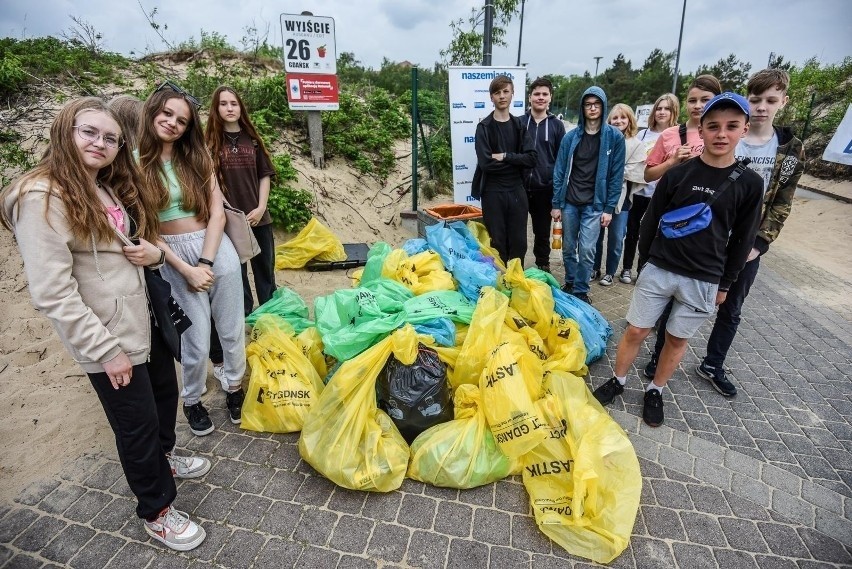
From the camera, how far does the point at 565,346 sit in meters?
3.08

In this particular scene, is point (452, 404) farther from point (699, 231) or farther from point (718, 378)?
point (718, 378)

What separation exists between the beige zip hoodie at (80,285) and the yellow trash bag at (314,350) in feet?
4.07

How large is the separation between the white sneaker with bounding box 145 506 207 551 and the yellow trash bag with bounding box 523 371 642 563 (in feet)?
5.10

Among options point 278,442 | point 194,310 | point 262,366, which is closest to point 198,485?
point 278,442

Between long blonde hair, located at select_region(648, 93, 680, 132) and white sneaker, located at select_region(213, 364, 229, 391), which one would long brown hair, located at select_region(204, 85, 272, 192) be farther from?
long blonde hair, located at select_region(648, 93, 680, 132)

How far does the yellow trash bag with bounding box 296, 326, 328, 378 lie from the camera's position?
9.59 ft

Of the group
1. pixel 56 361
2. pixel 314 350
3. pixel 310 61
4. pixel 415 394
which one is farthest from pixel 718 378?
pixel 310 61

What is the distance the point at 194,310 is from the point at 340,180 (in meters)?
4.93

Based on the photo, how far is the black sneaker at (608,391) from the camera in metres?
2.93

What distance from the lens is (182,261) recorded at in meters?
2.18

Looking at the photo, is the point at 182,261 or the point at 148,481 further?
the point at 182,261

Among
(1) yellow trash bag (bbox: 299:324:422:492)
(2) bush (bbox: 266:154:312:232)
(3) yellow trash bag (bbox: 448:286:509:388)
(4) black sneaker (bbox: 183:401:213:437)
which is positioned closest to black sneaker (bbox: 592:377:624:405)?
(3) yellow trash bag (bbox: 448:286:509:388)

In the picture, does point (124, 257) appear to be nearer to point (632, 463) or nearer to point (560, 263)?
point (632, 463)

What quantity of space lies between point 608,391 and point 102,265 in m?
2.89
